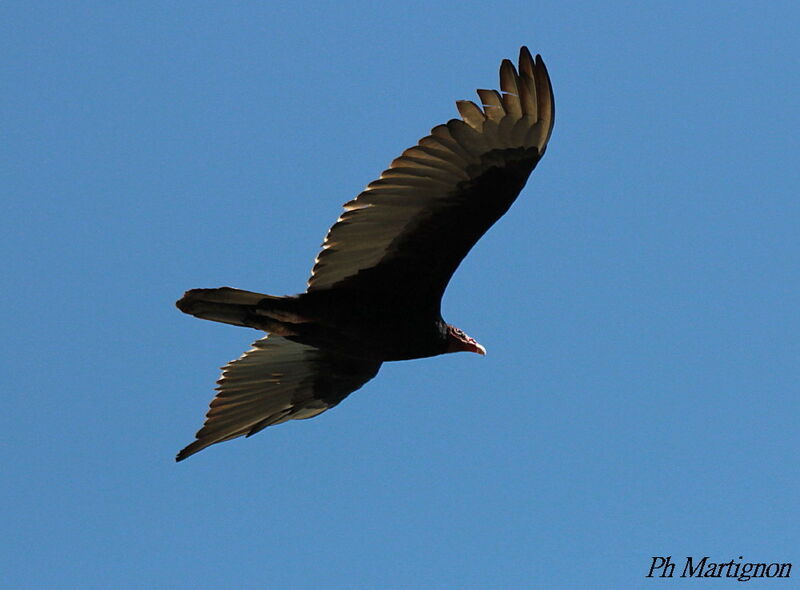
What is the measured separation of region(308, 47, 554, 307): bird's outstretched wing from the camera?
6.16 meters

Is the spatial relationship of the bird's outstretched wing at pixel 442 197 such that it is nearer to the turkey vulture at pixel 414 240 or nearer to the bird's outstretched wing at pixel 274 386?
the turkey vulture at pixel 414 240

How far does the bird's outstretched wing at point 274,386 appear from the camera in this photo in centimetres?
791

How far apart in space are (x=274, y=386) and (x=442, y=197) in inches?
89.7

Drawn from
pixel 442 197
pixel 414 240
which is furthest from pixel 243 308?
pixel 442 197

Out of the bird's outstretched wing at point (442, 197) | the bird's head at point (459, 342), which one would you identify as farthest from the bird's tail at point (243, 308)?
the bird's head at point (459, 342)

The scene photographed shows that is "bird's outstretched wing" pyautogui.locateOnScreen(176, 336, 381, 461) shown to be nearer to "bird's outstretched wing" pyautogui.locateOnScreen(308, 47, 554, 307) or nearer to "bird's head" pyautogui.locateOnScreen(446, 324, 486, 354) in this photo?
"bird's head" pyautogui.locateOnScreen(446, 324, 486, 354)

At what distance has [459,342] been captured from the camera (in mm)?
7246

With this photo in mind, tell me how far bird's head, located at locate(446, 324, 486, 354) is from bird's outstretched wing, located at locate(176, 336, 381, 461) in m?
0.88

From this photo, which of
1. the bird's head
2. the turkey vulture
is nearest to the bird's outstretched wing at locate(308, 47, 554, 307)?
the turkey vulture

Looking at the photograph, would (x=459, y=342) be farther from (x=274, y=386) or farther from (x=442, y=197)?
(x=274, y=386)

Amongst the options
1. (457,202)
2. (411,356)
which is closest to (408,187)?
(457,202)

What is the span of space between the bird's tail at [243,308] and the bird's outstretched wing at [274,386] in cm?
90

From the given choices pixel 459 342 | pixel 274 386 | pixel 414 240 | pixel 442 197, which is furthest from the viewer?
pixel 274 386

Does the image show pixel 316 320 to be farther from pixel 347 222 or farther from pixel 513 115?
pixel 513 115
